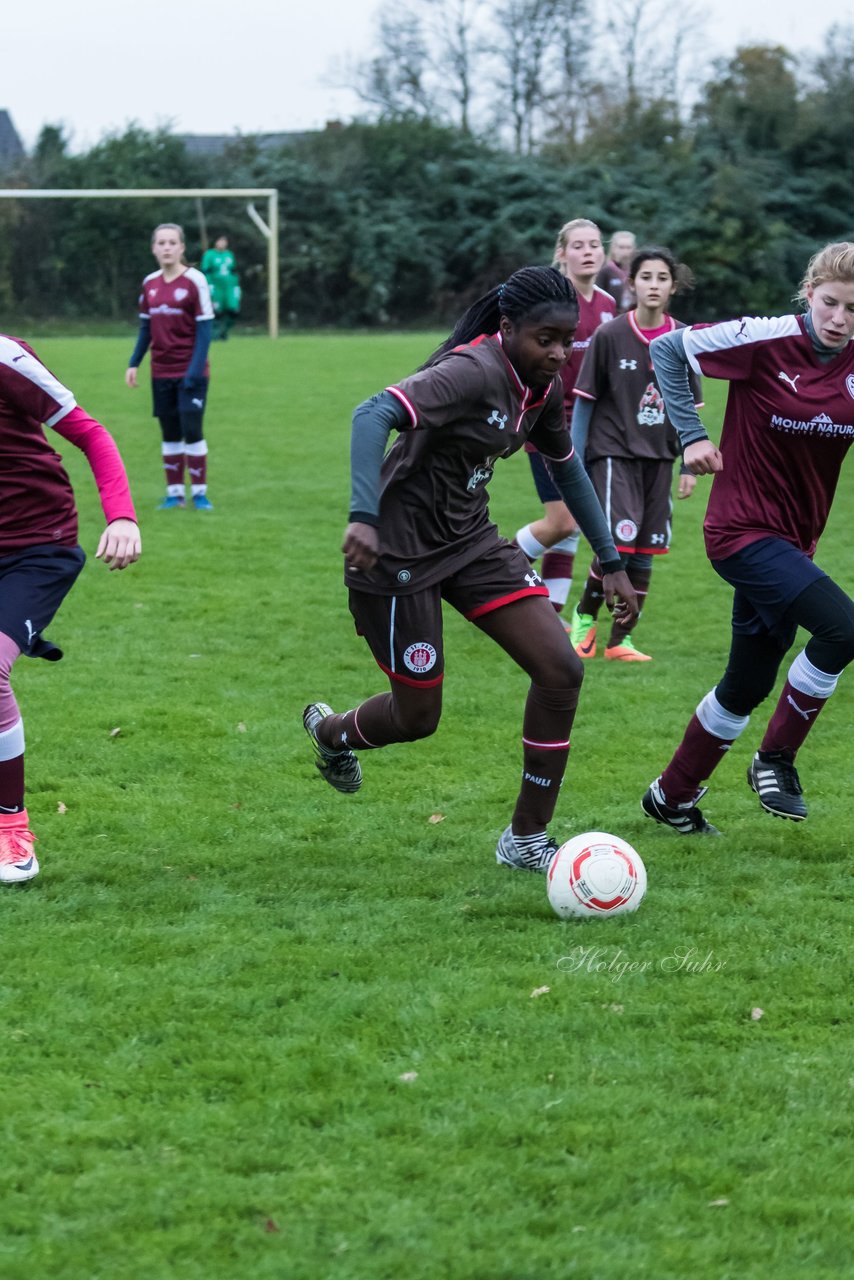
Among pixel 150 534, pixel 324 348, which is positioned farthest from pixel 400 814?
pixel 324 348

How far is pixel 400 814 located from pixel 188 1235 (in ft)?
10.0

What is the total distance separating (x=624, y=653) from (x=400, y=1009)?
4.93 meters

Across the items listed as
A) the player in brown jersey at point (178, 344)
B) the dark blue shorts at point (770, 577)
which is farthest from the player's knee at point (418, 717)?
the player in brown jersey at point (178, 344)

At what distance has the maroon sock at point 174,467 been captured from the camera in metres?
13.3

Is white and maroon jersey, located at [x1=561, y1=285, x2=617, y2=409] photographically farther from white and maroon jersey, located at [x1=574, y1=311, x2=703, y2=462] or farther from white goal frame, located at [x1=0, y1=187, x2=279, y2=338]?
white goal frame, located at [x1=0, y1=187, x2=279, y2=338]

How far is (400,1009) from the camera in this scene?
4148 mm

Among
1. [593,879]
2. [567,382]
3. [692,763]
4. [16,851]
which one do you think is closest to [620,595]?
[692,763]

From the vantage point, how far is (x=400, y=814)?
6.07 m

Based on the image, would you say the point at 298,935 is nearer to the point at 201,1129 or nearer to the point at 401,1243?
the point at 201,1129

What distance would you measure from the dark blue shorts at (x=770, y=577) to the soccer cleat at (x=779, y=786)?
50cm

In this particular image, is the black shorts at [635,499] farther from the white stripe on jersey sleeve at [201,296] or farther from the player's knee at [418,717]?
the white stripe on jersey sleeve at [201,296]

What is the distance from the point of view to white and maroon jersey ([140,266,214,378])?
42.4 feet

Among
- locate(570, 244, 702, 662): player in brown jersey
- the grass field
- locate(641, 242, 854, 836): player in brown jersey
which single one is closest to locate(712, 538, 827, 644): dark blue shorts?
locate(641, 242, 854, 836): player in brown jersey

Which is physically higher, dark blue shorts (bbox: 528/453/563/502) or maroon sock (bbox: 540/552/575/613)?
dark blue shorts (bbox: 528/453/563/502)
